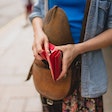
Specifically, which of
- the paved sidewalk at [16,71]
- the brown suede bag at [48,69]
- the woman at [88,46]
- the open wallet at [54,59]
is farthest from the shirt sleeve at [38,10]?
the paved sidewalk at [16,71]

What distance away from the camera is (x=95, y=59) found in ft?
3.92

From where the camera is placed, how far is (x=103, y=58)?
125 cm

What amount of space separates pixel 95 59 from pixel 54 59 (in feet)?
0.65

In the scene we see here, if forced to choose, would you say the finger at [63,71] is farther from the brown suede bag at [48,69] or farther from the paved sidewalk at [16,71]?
the paved sidewalk at [16,71]

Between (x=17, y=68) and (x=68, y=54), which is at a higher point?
(x=68, y=54)

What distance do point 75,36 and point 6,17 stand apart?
4.24 m

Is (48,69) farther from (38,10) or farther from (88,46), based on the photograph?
(38,10)

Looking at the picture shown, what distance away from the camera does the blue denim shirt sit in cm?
109

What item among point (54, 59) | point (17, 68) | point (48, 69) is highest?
point (54, 59)

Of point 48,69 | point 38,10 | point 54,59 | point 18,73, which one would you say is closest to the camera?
point 54,59

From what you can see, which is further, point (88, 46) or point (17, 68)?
point (17, 68)

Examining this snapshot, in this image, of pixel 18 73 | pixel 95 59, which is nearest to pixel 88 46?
pixel 95 59

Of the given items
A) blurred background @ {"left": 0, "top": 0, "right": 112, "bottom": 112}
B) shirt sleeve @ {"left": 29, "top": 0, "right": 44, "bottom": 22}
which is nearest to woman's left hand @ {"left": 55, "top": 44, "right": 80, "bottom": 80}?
blurred background @ {"left": 0, "top": 0, "right": 112, "bottom": 112}

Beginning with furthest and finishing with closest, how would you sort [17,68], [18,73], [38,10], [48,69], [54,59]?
[17,68] → [18,73] → [38,10] → [48,69] → [54,59]
